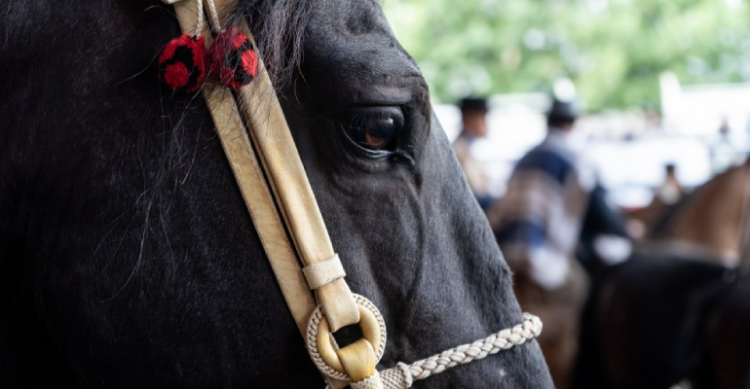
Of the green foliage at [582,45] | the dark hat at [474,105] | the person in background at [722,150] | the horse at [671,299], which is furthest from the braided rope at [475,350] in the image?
the green foliage at [582,45]

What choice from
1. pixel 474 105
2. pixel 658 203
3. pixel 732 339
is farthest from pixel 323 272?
pixel 658 203

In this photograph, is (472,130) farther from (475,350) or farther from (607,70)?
(607,70)

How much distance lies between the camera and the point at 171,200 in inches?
62.7

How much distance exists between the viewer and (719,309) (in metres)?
5.28

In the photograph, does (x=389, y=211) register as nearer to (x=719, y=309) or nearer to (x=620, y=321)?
(x=719, y=309)

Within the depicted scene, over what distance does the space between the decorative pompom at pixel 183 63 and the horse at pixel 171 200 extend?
5 centimetres

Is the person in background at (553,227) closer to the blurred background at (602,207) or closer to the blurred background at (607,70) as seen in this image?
the blurred background at (602,207)

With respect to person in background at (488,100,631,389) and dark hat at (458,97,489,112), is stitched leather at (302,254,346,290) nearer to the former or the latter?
person in background at (488,100,631,389)

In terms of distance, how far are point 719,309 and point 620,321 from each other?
4.30 feet

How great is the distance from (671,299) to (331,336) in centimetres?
509

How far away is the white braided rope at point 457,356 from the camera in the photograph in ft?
5.42

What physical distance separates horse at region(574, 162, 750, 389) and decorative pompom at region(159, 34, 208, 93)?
188 inches

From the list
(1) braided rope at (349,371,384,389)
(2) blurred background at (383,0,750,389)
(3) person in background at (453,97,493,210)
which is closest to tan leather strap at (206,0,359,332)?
(1) braided rope at (349,371,384,389)

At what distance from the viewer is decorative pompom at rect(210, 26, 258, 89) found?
5.17 ft
